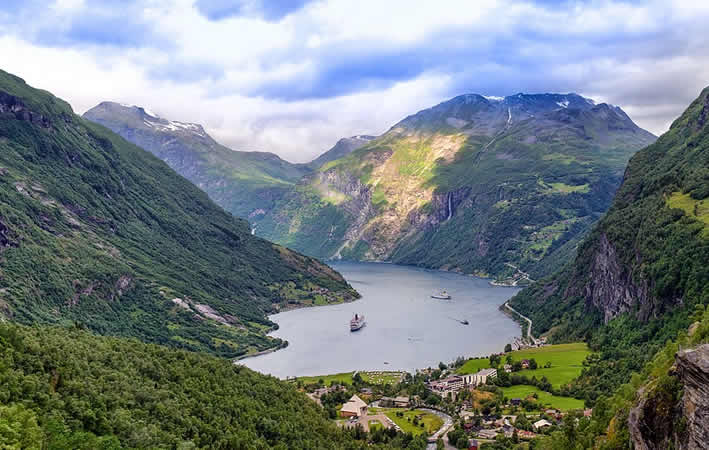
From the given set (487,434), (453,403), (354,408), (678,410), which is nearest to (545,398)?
(453,403)

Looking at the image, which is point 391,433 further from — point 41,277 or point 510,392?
point 41,277

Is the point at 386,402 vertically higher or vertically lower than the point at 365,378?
higher

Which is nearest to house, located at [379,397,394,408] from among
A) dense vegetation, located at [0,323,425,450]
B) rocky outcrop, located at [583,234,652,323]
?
dense vegetation, located at [0,323,425,450]

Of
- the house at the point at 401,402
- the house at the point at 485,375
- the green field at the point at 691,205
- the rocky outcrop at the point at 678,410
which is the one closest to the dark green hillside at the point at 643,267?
the green field at the point at 691,205

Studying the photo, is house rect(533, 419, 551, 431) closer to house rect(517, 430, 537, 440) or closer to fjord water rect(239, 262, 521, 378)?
house rect(517, 430, 537, 440)

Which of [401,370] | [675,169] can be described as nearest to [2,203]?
[401,370]

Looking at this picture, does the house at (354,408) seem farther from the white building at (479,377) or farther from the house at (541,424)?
the house at (541,424)

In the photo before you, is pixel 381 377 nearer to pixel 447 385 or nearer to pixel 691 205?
pixel 447 385
